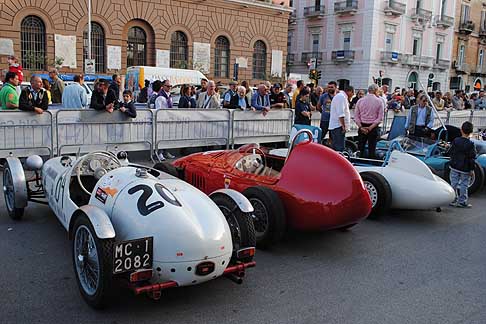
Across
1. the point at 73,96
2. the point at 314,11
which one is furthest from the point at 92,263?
the point at 314,11

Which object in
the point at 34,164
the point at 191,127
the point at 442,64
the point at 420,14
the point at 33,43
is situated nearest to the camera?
the point at 34,164

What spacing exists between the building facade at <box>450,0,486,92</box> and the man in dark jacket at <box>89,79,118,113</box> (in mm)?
54517

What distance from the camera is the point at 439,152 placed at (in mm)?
9320

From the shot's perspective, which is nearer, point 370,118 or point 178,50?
point 370,118

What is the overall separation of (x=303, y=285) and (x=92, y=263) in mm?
1892

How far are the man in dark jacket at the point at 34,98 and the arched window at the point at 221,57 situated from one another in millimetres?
27311

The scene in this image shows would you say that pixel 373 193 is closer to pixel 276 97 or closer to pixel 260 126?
pixel 260 126

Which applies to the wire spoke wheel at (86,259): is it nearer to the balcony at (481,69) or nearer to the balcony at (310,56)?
the balcony at (310,56)

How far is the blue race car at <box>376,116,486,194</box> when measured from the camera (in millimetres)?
8602

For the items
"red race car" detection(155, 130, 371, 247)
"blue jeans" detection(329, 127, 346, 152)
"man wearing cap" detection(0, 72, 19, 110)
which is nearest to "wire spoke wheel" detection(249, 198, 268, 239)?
"red race car" detection(155, 130, 371, 247)

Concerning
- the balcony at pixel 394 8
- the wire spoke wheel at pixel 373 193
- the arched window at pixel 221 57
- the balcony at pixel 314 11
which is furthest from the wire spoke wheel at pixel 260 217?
the balcony at pixel 314 11

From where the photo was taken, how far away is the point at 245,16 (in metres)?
36.1

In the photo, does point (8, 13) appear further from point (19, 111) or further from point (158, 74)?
point (19, 111)

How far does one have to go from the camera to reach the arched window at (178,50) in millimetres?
33287
